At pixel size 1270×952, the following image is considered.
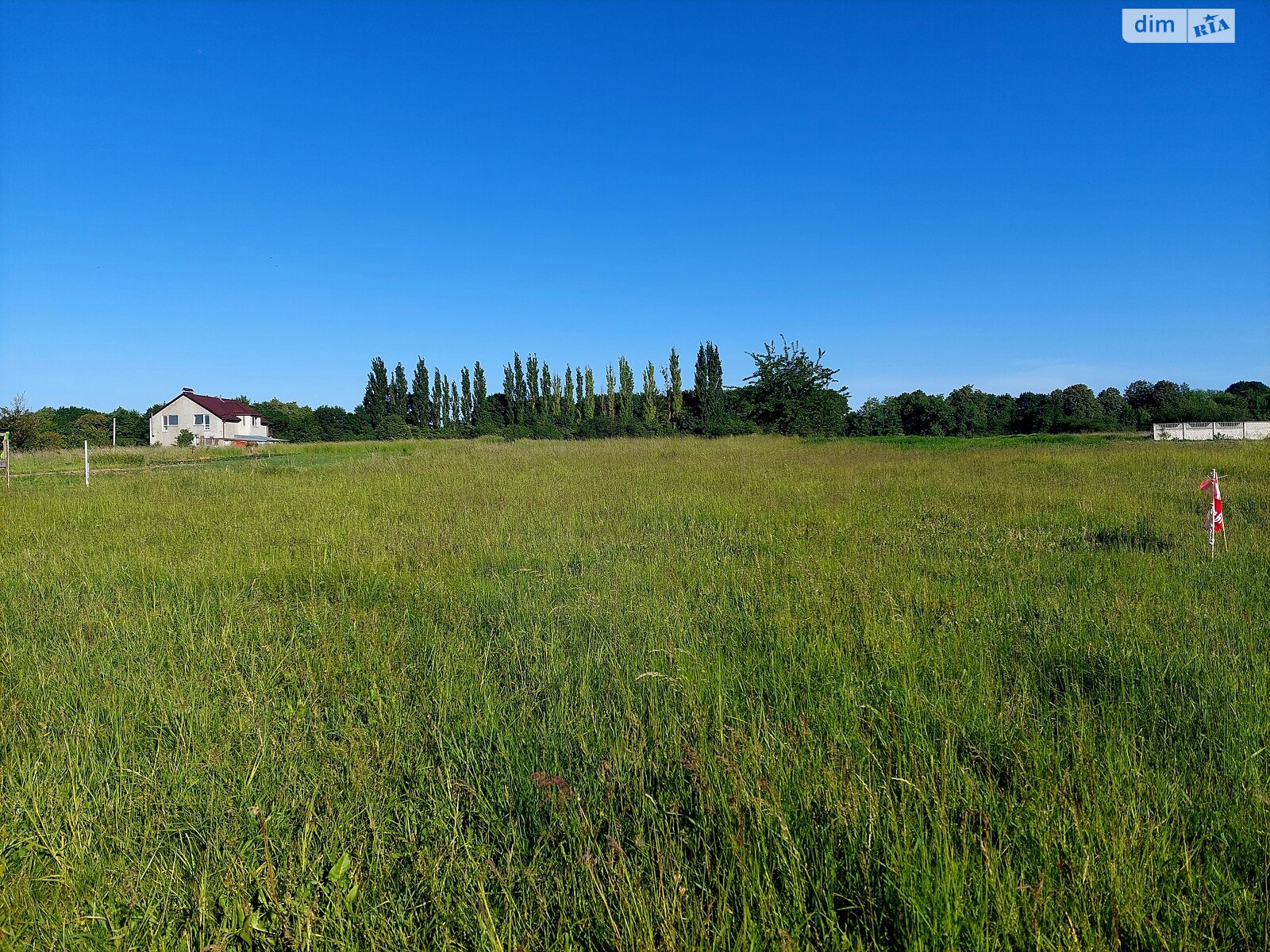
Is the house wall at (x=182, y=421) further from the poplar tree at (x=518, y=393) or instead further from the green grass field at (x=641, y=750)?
the green grass field at (x=641, y=750)

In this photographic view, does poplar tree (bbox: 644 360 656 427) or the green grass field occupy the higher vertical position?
poplar tree (bbox: 644 360 656 427)

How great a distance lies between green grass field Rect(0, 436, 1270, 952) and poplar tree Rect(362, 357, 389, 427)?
232 feet

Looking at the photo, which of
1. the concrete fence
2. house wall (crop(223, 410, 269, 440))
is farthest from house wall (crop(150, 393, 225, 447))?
the concrete fence

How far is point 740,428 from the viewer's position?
131 ft

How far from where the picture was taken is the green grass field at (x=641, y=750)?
5.79ft

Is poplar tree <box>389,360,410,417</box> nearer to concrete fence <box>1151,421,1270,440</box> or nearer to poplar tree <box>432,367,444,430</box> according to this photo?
poplar tree <box>432,367,444,430</box>

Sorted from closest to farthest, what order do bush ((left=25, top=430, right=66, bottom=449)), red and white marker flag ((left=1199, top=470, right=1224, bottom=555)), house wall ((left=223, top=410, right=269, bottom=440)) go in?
red and white marker flag ((left=1199, top=470, right=1224, bottom=555)), bush ((left=25, top=430, right=66, bottom=449)), house wall ((left=223, top=410, right=269, bottom=440))

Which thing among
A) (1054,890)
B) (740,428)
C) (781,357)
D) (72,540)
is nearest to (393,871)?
(1054,890)

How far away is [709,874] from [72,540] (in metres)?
9.15

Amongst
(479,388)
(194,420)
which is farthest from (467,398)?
(194,420)

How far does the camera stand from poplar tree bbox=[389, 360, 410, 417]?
7312cm

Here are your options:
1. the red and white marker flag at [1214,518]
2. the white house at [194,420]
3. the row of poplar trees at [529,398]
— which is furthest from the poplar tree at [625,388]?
the red and white marker flag at [1214,518]

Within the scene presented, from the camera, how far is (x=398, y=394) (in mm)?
73875

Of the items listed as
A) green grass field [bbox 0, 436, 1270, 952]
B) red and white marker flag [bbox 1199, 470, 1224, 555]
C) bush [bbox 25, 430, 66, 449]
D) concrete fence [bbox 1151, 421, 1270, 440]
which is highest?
bush [bbox 25, 430, 66, 449]
